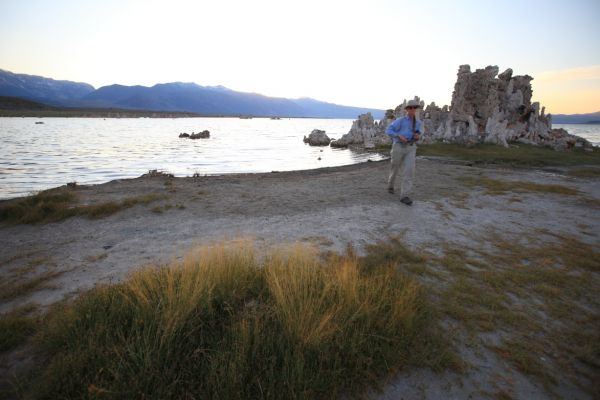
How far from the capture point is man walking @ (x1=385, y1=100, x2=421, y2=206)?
9.38 metres

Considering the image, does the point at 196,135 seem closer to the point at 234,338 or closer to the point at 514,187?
the point at 514,187

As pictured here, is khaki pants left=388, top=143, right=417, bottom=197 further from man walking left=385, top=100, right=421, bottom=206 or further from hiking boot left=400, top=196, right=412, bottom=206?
hiking boot left=400, top=196, right=412, bottom=206

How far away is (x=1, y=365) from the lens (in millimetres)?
2980

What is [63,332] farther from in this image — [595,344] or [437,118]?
[437,118]

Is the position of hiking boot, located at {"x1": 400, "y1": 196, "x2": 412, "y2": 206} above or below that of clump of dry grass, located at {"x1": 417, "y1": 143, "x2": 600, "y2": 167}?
below

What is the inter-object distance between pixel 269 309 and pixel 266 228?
13.3 feet

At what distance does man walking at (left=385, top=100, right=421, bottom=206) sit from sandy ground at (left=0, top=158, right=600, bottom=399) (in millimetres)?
858

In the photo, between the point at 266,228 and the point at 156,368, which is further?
the point at 266,228

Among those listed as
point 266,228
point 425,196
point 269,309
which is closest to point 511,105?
point 425,196

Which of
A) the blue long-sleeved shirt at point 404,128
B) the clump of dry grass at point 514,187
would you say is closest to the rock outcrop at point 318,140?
the clump of dry grass at point 514,187

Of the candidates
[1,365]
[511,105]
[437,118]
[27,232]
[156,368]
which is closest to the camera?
[156,368]

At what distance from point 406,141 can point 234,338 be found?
26.7 ft

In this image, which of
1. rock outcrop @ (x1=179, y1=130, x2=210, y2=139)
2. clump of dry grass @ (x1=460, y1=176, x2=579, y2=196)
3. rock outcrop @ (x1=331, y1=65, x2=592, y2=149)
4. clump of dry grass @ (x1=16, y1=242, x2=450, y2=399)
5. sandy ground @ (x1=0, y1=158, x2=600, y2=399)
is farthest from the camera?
rock outcrop @ (x1=179, y1=130, x2=210, y2=139)

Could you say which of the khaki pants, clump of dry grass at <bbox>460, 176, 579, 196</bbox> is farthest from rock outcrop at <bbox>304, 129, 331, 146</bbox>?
the khaki pants
